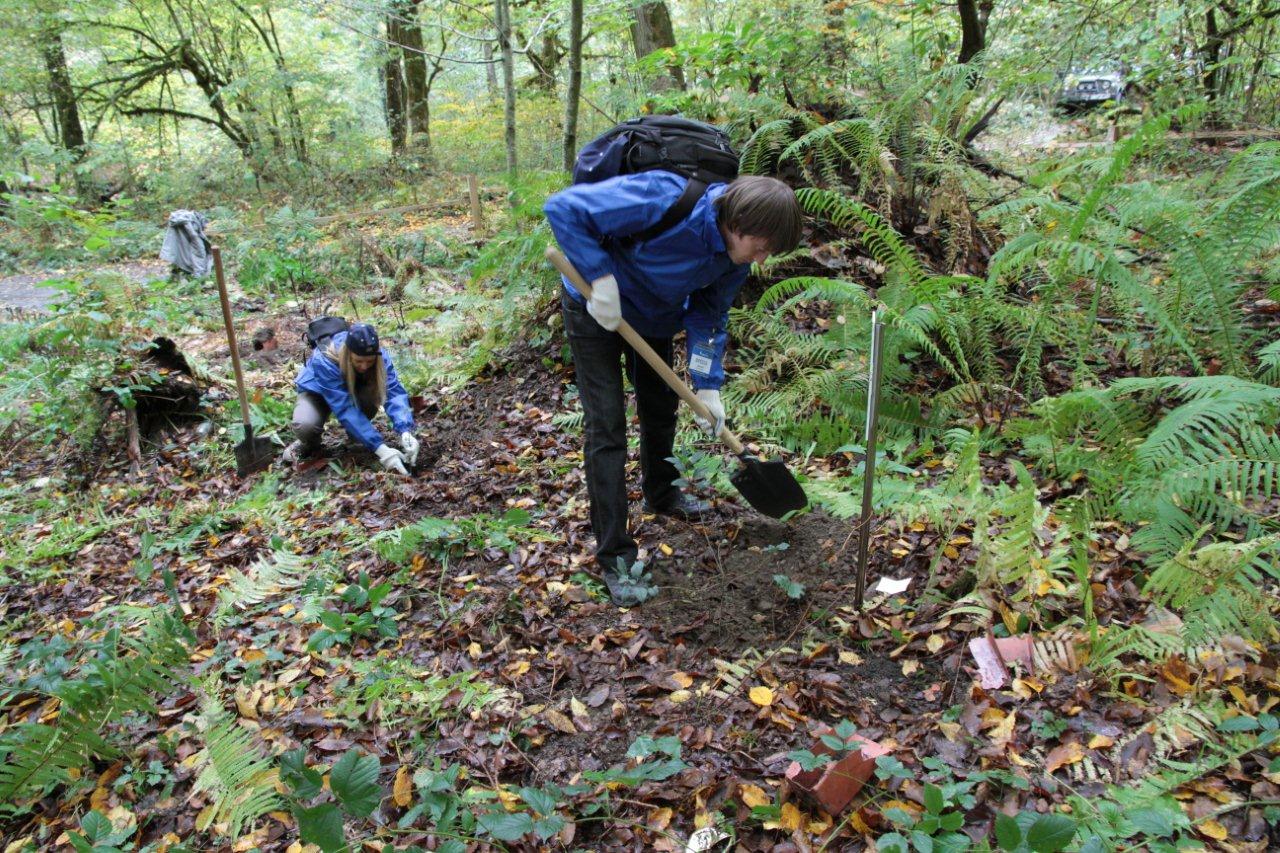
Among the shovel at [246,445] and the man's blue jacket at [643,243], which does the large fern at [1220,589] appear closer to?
the man's blue jacket at [643,243]

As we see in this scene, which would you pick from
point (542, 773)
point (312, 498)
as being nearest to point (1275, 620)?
point (542, 773)

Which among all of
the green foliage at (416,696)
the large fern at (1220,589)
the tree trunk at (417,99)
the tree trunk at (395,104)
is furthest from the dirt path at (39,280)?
the large fern at (1220,589)

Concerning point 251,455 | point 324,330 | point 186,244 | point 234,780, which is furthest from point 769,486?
point 186,244

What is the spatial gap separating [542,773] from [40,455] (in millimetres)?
6283

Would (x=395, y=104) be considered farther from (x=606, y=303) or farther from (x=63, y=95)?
(x=606, y=303)

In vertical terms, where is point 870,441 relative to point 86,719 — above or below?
above

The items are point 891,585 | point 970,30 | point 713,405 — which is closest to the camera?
point 891,585

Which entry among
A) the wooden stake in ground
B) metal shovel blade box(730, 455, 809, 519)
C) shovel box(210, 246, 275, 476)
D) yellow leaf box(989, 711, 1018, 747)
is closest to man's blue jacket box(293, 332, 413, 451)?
shovel box(210, 246, 275, 476)

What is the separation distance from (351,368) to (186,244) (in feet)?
24.2

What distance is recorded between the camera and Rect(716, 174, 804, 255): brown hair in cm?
263

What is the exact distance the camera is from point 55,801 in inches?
105

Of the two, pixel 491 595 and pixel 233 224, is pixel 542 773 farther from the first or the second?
pixel 233 224

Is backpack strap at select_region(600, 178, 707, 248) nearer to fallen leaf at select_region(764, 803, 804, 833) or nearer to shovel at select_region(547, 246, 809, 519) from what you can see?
shovel at select_region(547, 246, 809, 519)

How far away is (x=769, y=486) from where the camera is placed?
3.35 m
